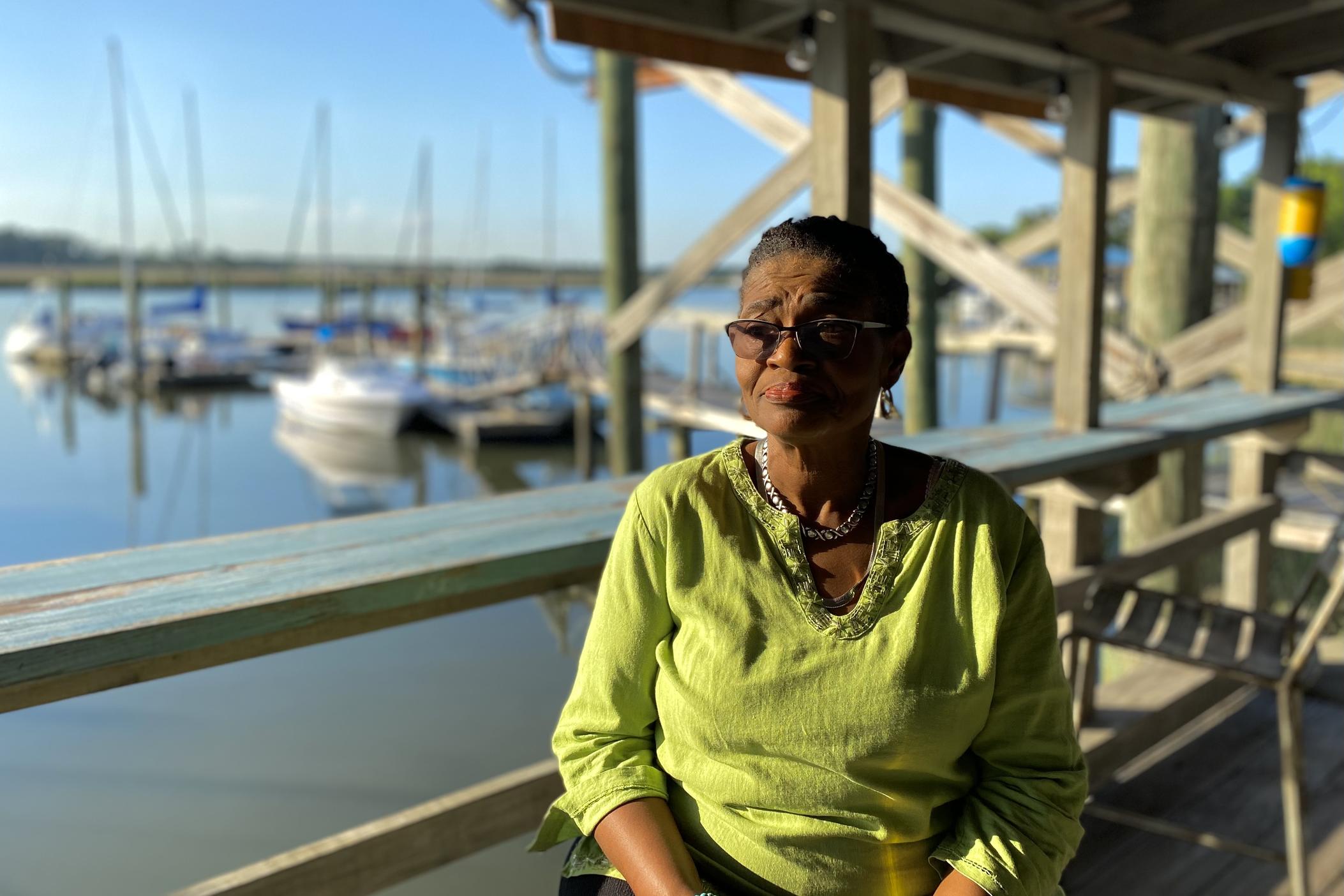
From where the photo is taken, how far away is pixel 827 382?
4.38ft

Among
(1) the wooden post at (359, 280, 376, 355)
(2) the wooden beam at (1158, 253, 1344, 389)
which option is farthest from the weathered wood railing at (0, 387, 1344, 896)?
(1) the wooden post at (359, 280, 376, 355)

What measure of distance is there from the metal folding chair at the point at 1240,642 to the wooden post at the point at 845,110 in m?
1.18

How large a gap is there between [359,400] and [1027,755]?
19722 mm

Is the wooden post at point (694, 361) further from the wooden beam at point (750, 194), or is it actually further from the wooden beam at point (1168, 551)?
the wooden beam at point (1168, 551)

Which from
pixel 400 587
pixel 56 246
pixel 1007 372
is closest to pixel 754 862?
pixel 400 587

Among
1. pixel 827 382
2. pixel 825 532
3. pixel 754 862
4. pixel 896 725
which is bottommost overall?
pixel 754 862

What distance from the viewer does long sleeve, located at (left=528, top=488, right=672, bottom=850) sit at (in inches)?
53.4

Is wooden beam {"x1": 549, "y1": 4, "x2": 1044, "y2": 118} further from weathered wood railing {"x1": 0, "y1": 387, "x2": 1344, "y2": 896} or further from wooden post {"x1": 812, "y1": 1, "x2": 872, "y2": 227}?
weathered wood railing {"x1": 0, "y1": 387, "x2": 1344, "y2": 896}

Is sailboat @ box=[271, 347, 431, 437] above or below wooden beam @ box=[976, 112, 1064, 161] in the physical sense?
below

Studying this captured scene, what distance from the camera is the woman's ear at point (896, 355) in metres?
1.39

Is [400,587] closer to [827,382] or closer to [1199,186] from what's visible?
[827,382]

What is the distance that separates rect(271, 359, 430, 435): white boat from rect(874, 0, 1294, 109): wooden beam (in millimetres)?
17664

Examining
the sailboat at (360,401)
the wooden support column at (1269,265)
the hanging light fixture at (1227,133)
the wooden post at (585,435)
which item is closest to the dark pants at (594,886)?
the wooden support column at (1269,265)

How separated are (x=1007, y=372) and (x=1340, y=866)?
32.4 m
